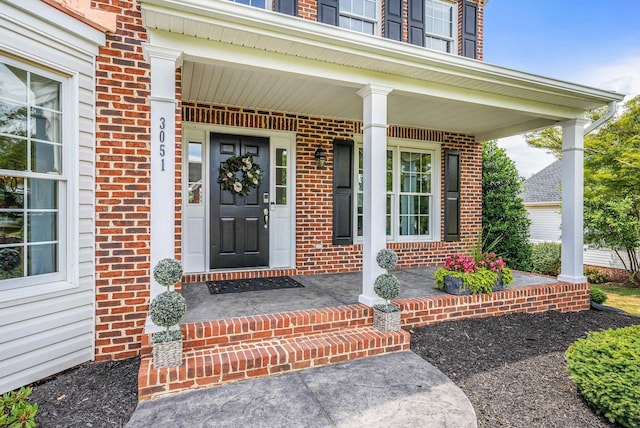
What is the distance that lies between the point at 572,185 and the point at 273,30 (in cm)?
451

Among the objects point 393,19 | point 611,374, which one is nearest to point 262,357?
point 611,374

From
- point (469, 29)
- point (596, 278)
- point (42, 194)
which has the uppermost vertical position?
point (469, 29)

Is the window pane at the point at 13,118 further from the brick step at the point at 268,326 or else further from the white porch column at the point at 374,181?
the white porch column at the point at 374,181

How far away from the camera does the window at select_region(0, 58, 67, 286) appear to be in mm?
2490

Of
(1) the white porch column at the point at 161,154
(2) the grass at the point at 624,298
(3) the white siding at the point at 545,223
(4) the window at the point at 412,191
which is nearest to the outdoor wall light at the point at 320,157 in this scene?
(4) the window at the point at 412,191

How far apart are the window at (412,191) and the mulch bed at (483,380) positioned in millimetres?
2400

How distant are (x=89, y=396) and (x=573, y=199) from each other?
231 inches

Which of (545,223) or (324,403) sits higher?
(545,223)

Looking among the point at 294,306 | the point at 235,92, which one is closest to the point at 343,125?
the point at 235,92

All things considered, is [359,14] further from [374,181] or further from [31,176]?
[31,176]

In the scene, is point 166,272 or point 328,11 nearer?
point 166,272

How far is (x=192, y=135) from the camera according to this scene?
4.66 metres

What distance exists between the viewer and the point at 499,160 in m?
7.49

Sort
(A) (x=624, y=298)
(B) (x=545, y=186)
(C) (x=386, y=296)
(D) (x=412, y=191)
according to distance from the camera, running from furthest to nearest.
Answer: (B) (x=545, y=186)
(A) (x=624, y=298)
(D) (x=412, y=191)
(C) (x=386, y=296)
